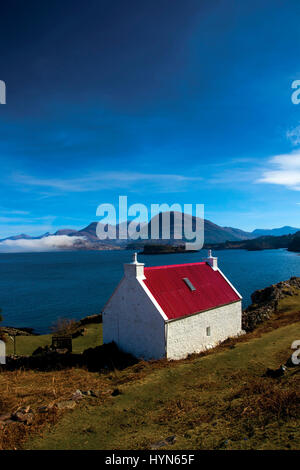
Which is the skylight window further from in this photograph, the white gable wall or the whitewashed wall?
the white gable wall

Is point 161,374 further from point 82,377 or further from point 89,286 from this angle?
point 89,286

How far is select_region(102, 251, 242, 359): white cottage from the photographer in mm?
21770

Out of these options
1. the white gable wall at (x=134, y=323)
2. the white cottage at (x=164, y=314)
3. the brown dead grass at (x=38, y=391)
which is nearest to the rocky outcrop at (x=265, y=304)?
the white cottage at (x=164, y=314)

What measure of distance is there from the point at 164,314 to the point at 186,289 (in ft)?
16.6

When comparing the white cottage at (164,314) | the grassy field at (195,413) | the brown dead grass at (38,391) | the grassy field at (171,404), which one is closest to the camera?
the grassy field at (195,413)

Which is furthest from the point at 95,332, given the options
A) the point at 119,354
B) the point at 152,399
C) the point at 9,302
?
the point at 9,302

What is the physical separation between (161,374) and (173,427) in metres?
6.49

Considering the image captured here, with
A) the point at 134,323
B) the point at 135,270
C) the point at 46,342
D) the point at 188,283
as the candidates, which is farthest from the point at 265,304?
the point at 46,342

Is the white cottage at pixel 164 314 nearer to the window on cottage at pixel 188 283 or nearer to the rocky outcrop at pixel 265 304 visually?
the window on cottage at pixel 188 283

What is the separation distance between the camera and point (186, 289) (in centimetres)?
2595

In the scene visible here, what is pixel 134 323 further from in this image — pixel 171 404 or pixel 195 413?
pixel 195 413

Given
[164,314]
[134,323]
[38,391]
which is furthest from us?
[134,323]

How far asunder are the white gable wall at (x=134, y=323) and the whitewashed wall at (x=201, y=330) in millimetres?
941

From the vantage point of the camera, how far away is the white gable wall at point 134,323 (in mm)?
21653
